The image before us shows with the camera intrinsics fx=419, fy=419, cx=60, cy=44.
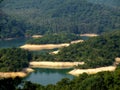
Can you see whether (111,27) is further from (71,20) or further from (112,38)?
(112,38)

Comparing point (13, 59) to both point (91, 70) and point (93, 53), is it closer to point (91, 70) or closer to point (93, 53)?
point (91, 70)

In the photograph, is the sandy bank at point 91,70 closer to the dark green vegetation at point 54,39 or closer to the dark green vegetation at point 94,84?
the dark green vegetation at point 94,84

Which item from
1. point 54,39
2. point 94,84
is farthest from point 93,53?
point 94,84

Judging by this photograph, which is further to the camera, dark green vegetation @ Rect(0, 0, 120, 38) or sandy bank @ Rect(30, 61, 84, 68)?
dark green vegetation @ Rect(0, 0, 120, 38)

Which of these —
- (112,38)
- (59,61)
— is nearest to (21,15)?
(112,38)

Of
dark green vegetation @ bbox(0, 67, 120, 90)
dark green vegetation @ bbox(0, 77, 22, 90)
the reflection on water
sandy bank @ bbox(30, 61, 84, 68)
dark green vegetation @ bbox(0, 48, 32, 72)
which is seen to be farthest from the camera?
sandy bank @ bbox(30, 61, 84, 68)

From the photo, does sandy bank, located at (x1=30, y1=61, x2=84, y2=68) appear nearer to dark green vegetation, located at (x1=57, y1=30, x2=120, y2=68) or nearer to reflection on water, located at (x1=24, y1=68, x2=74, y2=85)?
dark green vegetation, located at (x1=57, y1=30, x2=120, y2=68)

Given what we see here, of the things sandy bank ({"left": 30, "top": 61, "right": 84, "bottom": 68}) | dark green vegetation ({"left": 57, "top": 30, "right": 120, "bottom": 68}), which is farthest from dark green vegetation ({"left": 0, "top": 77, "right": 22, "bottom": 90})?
sandy bank ({"left": 30, "top": 61, "right": 84, "bottom": 68})
